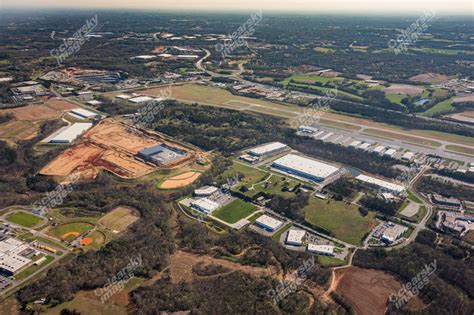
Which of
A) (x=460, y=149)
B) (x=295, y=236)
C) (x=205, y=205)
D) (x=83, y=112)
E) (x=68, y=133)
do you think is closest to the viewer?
(x=295, y=236)

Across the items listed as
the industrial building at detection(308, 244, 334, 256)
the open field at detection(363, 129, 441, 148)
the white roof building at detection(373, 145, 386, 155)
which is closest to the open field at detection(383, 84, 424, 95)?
the open field at detection(363, 129, 441, 148)

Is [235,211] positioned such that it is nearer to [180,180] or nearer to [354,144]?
[180,180]

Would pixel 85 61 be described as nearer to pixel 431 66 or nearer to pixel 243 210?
pixel 243 210

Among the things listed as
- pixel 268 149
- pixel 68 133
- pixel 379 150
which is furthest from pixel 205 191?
pixel 379 150

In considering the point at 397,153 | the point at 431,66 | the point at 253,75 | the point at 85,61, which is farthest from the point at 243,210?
the point at 431,66

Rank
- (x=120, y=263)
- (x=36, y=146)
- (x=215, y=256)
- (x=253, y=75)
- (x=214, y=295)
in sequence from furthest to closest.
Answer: (x=253, y=75) < (x=36, y=146) < (x=215, y=256) < (x=120, y=263) < (x=214, y=295)

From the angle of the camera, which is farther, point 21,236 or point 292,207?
point 292,207

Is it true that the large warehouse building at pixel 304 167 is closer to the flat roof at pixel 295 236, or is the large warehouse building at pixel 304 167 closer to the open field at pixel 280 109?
the flat roof at pixel 295 236
